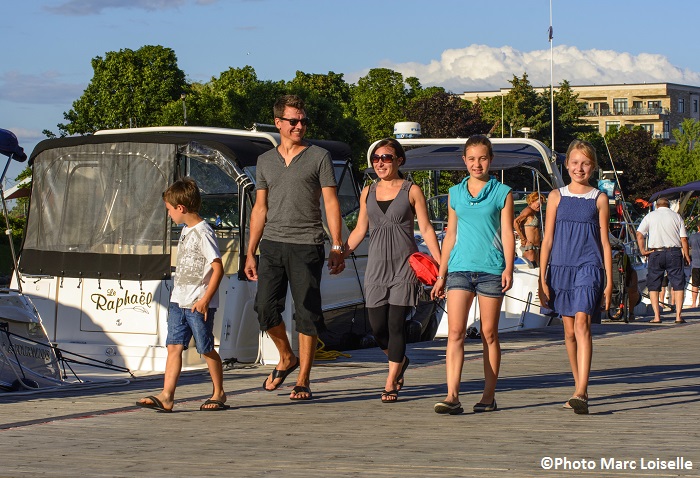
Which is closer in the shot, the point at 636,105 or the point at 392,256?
the point at 392,256

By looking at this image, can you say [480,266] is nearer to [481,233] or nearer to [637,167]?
[481,233]

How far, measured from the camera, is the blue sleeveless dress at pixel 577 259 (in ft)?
28.8

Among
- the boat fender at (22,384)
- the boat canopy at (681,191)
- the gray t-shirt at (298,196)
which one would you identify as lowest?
the boat fender at (22,384)

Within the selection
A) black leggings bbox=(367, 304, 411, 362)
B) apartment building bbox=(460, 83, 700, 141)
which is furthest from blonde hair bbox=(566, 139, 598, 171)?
apartment building bbox=(460, 83, 700, 141)

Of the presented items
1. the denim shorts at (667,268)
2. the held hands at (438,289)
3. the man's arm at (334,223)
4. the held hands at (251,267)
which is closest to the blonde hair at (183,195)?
the held hands at (251,267)

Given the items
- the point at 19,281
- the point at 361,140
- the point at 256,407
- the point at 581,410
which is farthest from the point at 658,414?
the point at 361,140

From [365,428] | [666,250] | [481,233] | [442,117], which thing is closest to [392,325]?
[481,233]

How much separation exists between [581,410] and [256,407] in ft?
7.79

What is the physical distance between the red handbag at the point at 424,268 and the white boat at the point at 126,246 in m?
2.94

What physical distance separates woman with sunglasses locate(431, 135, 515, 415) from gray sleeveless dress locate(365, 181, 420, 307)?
575mm

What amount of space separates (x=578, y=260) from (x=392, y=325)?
150 cm

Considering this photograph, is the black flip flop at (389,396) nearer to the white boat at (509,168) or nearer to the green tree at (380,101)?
the white boat at (509,168)

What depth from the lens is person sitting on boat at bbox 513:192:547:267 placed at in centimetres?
1934

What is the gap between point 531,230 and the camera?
1966 centimetres
